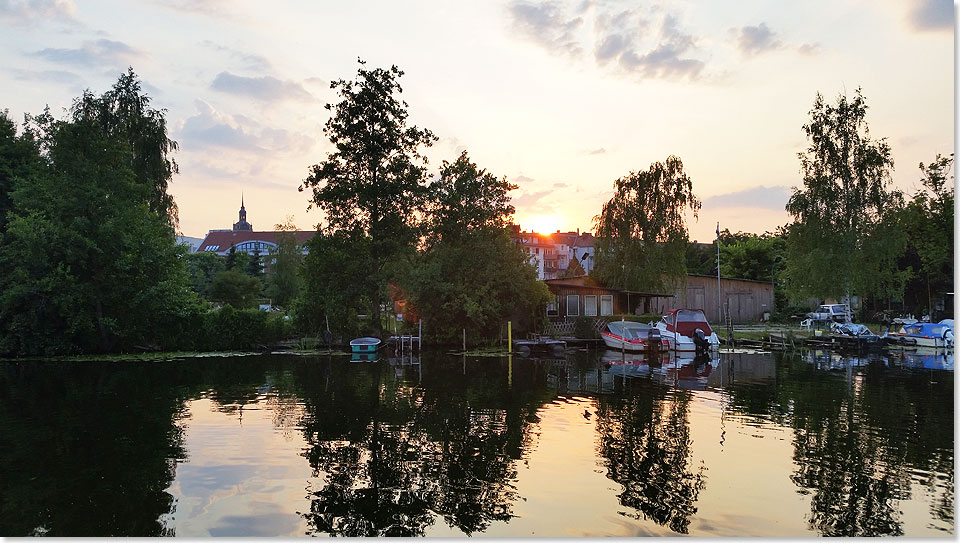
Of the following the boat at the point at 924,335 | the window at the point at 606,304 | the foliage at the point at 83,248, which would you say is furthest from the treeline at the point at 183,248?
the boat at the point at 924,335

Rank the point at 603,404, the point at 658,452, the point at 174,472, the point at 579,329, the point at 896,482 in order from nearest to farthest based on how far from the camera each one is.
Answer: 1. the point at 896,482
2. the point at 174,472
3. the point at 658,452
4. the point at 603,404
5. the point at 579,329

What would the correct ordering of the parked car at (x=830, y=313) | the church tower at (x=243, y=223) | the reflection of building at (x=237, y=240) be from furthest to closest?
the church tower at (x=243, y=223) → the reflection of building at (x=237, y=240) → the parked car at (x=830, y=313)

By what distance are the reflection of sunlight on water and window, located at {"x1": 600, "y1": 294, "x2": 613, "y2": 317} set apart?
33.2 meters

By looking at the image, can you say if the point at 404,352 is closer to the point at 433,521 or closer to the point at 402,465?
the point at 402,465

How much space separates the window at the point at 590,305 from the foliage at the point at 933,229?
2181cm

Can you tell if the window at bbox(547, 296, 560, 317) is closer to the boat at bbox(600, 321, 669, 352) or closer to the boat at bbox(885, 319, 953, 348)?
the boat at bbox(600, 321, 669, 352)

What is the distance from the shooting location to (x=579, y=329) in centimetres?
4550

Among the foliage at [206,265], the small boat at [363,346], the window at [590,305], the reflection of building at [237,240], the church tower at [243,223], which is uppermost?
the church tower at [243,223]

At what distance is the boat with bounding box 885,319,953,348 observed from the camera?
121ft

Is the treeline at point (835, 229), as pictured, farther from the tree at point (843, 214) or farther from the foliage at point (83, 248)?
the foliage at point (83, 248)

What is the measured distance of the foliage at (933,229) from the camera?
44.1 metres

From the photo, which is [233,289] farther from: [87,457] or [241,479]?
[241,479]

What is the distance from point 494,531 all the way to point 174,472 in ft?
21.4

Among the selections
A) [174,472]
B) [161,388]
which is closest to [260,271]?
[161,388]
